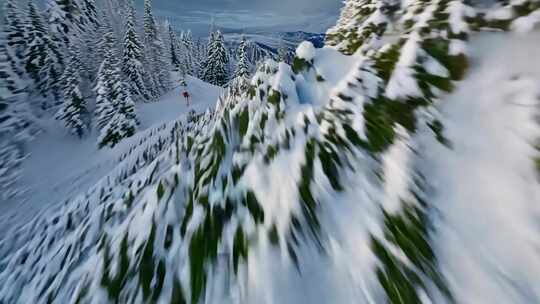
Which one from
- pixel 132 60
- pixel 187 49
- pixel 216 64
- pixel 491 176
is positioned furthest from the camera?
pixel 187 49

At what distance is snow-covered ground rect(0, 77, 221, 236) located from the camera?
63.0 feet

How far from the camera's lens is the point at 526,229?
258cm

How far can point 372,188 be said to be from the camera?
3.63 m

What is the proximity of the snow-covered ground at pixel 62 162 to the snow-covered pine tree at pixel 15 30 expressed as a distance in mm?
8346

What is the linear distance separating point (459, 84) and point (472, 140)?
0.84m

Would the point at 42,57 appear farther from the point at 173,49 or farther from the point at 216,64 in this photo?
the point at 173,49

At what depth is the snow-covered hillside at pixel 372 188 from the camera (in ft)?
9.29

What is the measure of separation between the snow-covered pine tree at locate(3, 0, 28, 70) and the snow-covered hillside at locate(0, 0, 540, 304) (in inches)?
1688

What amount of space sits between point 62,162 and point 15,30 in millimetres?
19057

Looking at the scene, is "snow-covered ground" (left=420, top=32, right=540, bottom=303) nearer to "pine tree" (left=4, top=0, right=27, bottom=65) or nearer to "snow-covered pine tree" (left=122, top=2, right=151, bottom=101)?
"snow-covered pine tree" (left=122, top=2, right=151, bottom=101)

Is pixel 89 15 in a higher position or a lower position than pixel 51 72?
higher

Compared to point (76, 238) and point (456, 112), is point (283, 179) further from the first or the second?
point (76, 238)

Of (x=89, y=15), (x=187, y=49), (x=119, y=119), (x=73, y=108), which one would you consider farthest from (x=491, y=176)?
(x=187, y=49)

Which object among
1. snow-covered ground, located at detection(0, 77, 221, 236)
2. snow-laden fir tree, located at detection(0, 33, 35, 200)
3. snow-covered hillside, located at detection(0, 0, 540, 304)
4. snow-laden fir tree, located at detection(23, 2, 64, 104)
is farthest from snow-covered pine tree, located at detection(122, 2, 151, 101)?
snow-covered hillside, located at detection(0, 0, 540, 304)
